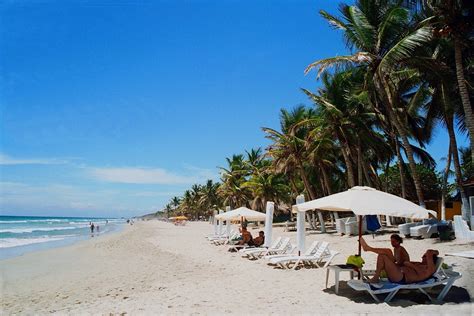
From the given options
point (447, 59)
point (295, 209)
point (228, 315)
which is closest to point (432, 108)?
point (447, 59)

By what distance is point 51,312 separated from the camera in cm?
775

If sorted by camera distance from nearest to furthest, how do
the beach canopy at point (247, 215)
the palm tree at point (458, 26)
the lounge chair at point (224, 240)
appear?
the palm tree at point (458, 26)
the beach canopy at point (247, 215)
the lounge chair at point (224, 240)

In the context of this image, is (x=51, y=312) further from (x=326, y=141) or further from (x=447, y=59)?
(x=326, y=141)

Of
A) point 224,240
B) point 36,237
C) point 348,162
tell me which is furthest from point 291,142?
point 36,237

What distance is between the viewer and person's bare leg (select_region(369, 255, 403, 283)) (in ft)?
22.2

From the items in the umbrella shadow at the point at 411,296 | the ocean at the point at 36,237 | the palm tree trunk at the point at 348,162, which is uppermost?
the palm tree trunk at the point at 348,162

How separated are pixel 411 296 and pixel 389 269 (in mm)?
766


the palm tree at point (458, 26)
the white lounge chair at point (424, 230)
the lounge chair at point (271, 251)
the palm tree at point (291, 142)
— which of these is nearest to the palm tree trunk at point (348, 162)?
the palm tree at point (291, 142)

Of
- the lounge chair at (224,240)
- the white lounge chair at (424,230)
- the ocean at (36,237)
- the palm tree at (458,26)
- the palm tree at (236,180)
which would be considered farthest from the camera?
the palm tree at (236,180)

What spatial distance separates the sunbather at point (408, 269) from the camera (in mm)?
6707

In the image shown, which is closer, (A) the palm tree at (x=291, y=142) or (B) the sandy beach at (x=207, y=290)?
(B) the sandy beach at (x=207, y=290)

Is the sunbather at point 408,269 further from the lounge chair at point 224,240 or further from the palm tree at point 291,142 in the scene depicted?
the palm tree at point 291,142

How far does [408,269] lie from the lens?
6789mm

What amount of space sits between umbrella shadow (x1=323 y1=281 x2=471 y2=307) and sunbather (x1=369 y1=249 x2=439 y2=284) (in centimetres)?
33
